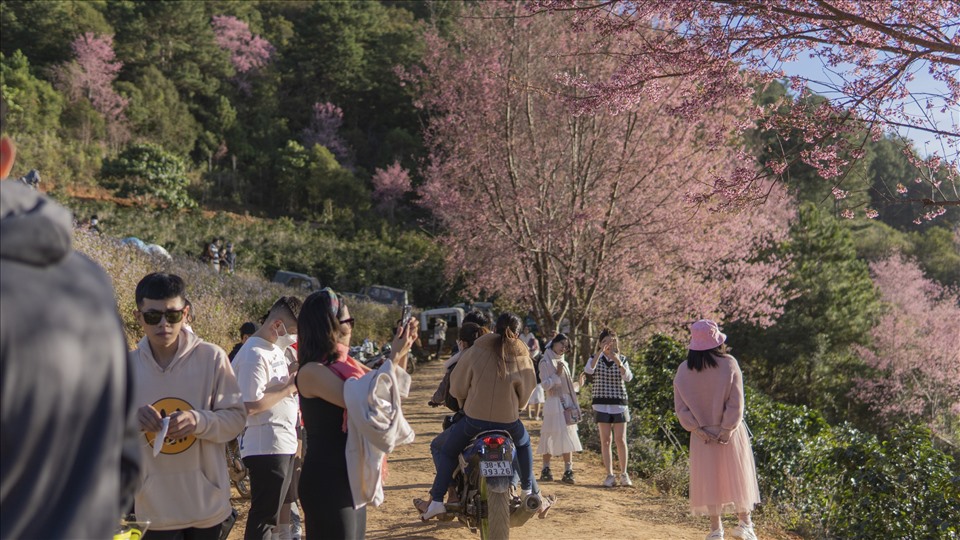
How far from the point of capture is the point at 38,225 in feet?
5.76

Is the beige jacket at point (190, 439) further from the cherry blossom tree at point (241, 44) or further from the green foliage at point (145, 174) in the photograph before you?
the cherry blossom tree at point (241, 44)

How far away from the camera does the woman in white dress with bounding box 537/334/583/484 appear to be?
1065 cm

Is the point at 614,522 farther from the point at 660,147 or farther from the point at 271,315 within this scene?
the point at 660,147

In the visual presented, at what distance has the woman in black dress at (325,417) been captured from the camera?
439cm

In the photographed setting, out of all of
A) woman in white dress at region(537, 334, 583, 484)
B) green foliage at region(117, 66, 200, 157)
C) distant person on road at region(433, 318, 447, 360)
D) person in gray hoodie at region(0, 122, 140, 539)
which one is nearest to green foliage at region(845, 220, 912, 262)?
distant person on road at region(433, 318, 447, 360)

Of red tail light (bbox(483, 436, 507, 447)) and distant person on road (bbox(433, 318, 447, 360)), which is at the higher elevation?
distant person on road (bbox(433, 318, 447, 360))

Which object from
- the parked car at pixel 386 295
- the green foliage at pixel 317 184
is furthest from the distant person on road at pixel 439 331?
the green foliage at pixel 317 184

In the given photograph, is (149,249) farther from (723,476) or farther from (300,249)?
(723,476)

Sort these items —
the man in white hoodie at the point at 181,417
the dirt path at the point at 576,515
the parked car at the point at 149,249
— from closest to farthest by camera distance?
the man in white hoodie at the point at 181,417 → the dirt path at the point at 576,515 → the parked car at the point at 149,249

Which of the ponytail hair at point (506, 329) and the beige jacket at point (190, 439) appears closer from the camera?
the beige jacket at point (190, 439)

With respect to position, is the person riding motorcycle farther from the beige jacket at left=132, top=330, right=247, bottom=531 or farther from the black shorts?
the black shorts

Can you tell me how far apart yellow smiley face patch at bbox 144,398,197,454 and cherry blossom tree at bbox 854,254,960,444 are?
24.0 metres

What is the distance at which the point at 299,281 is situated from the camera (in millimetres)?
32969

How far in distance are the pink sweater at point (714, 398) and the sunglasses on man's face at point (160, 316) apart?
14.2 ft
